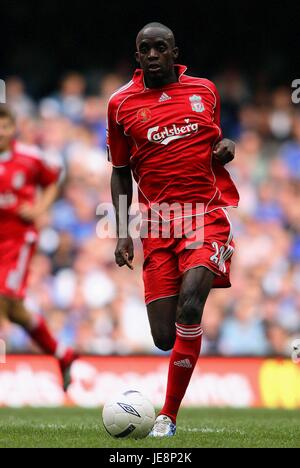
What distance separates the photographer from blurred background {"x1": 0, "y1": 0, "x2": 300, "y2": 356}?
12203mm

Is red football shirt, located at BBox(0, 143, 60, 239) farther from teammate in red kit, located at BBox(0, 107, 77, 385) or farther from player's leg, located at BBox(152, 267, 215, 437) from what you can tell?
player's leg, located at BBox(152, 267, 215, 437)

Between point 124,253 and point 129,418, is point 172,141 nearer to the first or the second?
point 124,253

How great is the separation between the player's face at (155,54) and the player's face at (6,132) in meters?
3.07

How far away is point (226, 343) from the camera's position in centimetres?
1210

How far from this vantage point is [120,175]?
19.7ft

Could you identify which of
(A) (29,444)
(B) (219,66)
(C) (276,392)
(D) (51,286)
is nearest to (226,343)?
(C) (276,392)

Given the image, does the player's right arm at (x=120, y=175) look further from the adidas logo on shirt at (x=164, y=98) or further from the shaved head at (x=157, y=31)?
the shaved head at (x=157, y=31)

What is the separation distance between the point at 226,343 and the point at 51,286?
2.38 metres

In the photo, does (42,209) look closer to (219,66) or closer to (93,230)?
(93,230)

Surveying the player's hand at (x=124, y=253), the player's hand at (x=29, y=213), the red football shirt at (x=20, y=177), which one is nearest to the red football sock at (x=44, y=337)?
the player's hand at (x=29, y=213)

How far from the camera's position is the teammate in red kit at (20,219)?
26.7 feet
